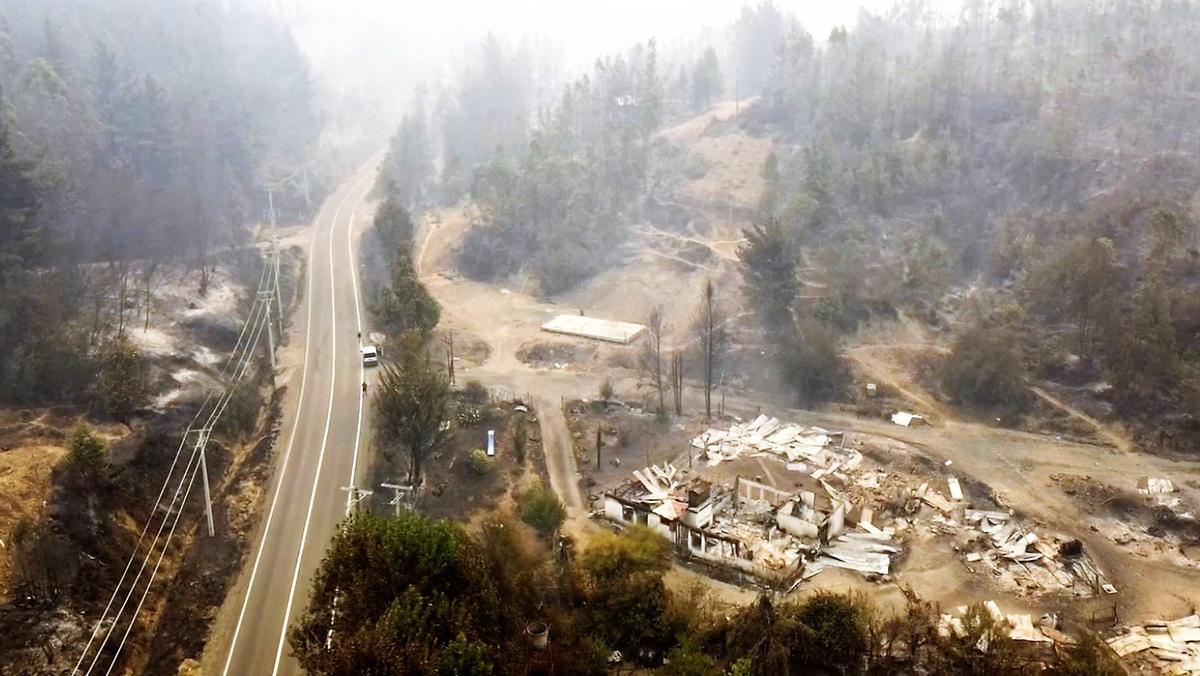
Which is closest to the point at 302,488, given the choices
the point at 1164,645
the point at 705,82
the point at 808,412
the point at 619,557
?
the point at 619,557

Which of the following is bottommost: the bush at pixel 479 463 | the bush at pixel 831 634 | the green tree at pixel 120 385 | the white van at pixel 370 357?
the bush at pixel 831 634

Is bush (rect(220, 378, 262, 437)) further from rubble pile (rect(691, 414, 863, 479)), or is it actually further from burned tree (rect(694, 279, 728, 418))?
burned tree (rect(694, 279, 728, 418))

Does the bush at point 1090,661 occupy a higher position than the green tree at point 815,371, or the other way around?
the green tree at point 815,371

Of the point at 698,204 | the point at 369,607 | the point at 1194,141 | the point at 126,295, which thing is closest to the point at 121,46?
the point at 126,295

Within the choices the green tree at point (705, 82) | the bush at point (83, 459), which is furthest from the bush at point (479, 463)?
the green tree at point (705, 82)

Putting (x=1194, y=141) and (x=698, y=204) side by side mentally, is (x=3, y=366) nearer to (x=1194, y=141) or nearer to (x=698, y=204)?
(x=698, y=204)

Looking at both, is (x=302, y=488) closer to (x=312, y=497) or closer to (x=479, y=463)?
(x=312, y=497)

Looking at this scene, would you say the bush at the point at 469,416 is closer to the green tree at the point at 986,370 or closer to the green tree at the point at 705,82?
the green tree at the point at 986,370
